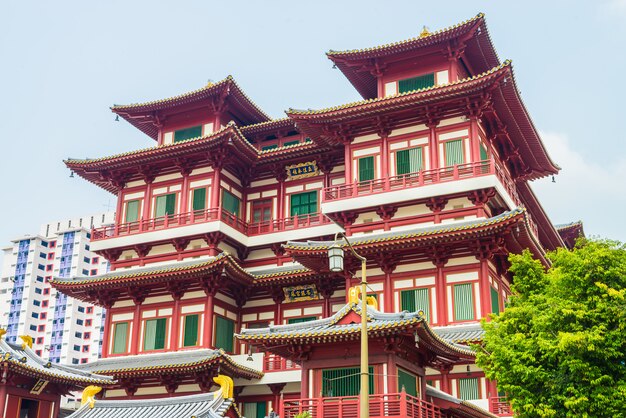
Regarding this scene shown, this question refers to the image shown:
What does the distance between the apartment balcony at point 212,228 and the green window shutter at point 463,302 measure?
8.66 metres

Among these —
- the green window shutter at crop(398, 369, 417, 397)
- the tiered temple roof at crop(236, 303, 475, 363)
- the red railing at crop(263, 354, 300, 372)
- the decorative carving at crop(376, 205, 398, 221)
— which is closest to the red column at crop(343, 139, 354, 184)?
the decorative carving at crop(376, 205, 398, 221)

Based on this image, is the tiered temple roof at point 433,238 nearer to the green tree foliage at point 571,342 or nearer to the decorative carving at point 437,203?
the decorative carving at point 437,203

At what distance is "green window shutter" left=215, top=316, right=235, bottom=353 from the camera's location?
38062 mm

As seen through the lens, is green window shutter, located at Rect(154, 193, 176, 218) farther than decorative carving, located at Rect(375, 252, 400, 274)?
Yes

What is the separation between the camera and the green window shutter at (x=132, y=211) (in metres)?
42.9

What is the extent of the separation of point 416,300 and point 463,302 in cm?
222

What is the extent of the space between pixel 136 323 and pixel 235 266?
279 inches

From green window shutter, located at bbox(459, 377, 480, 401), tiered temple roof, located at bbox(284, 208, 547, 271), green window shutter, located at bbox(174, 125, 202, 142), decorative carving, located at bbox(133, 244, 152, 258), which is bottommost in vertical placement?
green window shutter, located at bbox(459, 377, 480, 401)

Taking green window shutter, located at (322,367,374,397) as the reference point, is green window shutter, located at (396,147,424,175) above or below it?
above

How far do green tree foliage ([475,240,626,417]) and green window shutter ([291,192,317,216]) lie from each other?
1999 centimetres

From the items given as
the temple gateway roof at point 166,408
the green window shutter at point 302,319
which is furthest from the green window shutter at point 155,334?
the temple gateway roof at point 166,408

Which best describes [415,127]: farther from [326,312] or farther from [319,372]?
[319,372]

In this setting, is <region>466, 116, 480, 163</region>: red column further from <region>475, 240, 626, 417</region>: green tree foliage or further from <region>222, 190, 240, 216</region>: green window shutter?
<region>222, 190, 240, 216</region>: green window shutter

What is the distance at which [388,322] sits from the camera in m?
23.4
